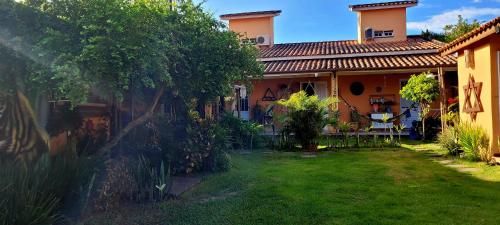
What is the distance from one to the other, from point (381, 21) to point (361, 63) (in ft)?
18.7

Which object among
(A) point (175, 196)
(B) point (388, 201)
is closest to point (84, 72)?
(A) point (175, 196)

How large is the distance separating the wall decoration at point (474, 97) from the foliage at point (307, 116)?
3370 mm

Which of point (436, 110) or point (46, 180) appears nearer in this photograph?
point (46, 180)

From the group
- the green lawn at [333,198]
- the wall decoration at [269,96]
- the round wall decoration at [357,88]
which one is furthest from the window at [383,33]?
the green lawn at [333,198]

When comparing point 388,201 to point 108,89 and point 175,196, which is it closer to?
point 175,196

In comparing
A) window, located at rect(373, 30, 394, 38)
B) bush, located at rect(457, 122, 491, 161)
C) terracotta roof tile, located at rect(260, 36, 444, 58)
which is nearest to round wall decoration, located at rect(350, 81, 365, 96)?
terracotta roof tile, located at rect(260, 36, 444, 58)

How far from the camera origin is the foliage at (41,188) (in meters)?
3.52

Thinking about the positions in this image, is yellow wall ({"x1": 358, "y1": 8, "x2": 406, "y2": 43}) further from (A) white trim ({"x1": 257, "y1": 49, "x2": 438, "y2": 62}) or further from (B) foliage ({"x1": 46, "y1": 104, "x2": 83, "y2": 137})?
(B) foliage ({"x1": 46, "y1": 104, "x2": 83, "y2": 137})

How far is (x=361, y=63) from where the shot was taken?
15.7 m

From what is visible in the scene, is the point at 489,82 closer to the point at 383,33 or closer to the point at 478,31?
the point at 478,31

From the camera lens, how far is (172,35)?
17.8ft

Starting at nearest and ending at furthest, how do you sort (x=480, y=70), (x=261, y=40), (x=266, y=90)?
(x=480, y=70), (x=266, y=90), (x=261, y=40)

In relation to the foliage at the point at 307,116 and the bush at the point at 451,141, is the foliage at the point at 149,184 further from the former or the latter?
the bush at the point at 451,141

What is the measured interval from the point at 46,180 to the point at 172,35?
97.5 inches
